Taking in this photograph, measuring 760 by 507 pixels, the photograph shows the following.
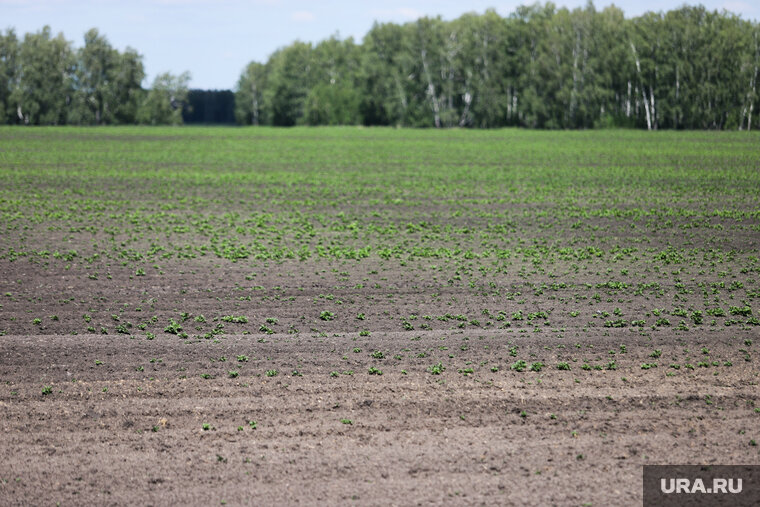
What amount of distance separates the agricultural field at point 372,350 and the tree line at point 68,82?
307 feet

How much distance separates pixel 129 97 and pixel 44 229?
108m

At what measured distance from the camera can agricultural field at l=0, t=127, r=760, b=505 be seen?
6918 millimetres

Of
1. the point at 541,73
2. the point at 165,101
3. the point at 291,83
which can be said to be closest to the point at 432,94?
the point at 541,73

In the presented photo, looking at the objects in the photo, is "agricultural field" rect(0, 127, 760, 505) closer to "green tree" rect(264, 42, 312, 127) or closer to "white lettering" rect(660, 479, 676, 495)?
"white lettering" rect(660, 479, 676, 495)

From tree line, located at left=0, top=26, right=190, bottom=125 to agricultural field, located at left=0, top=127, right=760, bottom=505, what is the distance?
93.6m

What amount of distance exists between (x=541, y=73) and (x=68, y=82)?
215ft

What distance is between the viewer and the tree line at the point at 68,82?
356 ft

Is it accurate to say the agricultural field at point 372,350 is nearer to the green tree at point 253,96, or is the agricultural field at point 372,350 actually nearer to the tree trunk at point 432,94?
the tree trunk at point 432,94

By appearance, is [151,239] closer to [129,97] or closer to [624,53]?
[624,53]

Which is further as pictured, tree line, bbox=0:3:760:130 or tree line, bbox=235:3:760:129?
tree line, bbox=0:3:760:130

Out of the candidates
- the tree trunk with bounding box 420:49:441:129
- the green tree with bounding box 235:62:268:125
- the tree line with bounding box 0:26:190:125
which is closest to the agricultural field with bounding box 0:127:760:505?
the tree trunk with bounding box 420:49:441:129

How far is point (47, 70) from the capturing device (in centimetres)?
10956

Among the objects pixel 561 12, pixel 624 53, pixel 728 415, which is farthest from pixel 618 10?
pixel 728 415

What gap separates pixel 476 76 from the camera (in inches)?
3752
